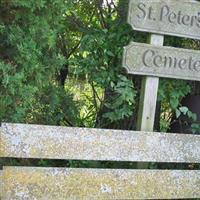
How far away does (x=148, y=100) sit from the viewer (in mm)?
3082

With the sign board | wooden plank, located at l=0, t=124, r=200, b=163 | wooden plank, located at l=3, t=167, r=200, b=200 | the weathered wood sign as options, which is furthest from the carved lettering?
wooden plank, located at l=3, t=167, r=200, b=200

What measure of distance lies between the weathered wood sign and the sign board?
12 centimetres

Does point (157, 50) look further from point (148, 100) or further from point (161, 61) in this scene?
point (148, 100)

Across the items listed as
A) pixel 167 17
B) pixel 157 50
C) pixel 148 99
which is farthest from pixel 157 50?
pixel 148 99

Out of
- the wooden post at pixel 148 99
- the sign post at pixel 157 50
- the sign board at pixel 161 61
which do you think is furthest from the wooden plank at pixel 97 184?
the sign board at pixel 161 61

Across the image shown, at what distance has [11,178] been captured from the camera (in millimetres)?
2721

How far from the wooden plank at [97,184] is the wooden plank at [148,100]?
34cm

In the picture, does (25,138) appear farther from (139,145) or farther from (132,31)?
(132,31)

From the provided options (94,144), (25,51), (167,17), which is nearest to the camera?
(25,51)

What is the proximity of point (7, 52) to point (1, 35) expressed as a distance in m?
0.11

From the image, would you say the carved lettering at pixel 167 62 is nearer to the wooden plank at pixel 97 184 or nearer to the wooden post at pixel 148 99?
the wooden post at pixel 148 99

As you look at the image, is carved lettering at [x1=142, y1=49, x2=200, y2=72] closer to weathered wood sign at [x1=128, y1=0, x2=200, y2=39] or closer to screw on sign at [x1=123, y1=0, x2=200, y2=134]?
screw on sign at [x1=123, y1=0, x2=200, y2=134]

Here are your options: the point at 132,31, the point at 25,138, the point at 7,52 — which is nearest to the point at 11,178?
the point at 25,138

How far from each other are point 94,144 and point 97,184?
27 cm
